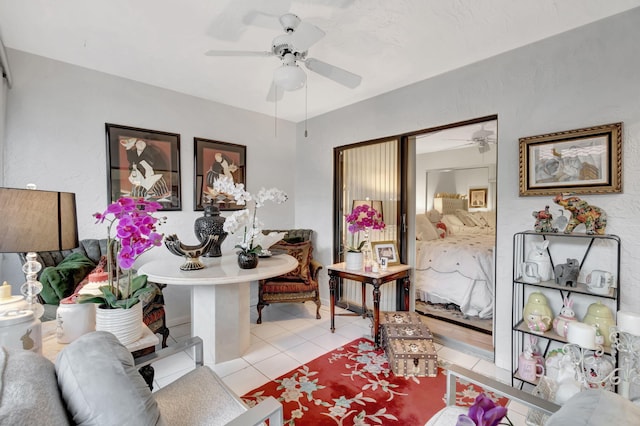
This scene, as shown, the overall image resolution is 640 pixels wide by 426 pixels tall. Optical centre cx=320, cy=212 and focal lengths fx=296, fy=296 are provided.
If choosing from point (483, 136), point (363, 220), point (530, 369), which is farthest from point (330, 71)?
point (483, 136)

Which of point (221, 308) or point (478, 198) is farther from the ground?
point (478, 198)

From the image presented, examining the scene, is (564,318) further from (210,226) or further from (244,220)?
(210,226)

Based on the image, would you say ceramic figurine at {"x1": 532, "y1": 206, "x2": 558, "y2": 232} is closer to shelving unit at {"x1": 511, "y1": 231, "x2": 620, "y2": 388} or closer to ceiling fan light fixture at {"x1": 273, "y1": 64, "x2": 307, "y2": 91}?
shelving unit at {"x1": 511, "y1": 231, "x2": 620, "y2": 388}

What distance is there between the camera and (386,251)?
311cm

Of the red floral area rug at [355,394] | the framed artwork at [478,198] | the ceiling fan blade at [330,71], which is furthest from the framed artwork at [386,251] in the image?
the framed artwork at [478,198]

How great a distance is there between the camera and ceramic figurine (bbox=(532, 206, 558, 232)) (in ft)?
6.84

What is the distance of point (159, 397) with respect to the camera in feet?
4.18

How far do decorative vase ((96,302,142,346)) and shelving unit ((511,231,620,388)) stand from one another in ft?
7.78

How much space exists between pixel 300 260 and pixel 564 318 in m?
2.31

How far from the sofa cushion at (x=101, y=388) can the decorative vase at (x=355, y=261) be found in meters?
2.24

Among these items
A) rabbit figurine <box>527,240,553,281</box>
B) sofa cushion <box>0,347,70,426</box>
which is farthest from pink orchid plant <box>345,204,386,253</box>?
sofa cushion <box>0,347,70,426</box>

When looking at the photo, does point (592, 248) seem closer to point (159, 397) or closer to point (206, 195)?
point (159, 397)

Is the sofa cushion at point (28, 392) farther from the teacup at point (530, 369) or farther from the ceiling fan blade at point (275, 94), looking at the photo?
the ceiling fan blade at point (275, 94)

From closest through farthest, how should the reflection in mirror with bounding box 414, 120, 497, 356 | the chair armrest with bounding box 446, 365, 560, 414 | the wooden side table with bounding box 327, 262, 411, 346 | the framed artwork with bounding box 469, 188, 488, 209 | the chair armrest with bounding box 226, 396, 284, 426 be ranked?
the chair armrest with bounding box 226, 396, 284, 426
the chair armrest with bounding box 446, 365, 560, 414
the wooden side table with bounding box 327, 262, 411, 346
the reflection in mirror with bounding box 414, 120, 497, 356
the framed artwork with bounding box 469, 188, 488, 209
